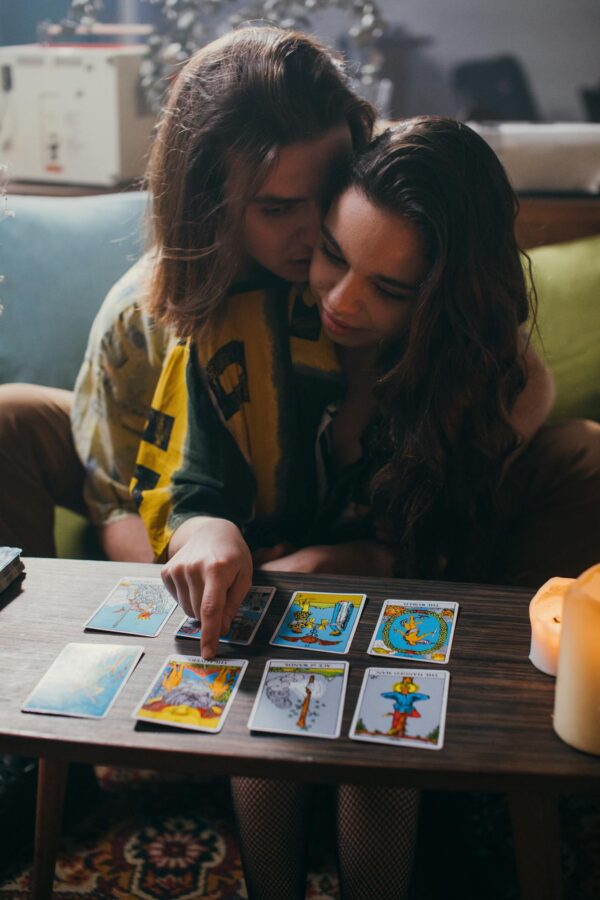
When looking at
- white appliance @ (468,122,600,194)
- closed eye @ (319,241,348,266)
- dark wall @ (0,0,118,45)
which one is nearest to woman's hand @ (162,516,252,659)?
closed eye @ (319,241,348,266)

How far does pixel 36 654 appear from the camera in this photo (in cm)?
102

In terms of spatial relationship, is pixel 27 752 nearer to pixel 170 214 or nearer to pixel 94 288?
pixel 170 214

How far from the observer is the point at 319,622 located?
1063 millimetres

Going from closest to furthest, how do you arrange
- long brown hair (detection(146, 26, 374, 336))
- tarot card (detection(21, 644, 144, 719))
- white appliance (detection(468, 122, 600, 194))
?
tarot card (detection(21, 644, 144, 719)) → long brown hair (detection(146, 26, 374, 336)) → white appliance (detection(468, 122, 600, 194))

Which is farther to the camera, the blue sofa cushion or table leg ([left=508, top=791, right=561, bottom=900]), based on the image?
the blue sofa cushion

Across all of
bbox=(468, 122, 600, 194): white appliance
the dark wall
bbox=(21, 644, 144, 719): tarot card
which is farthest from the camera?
the dark wall

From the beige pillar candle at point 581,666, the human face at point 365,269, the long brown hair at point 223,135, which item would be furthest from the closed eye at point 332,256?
the beige pillar candle at point 581,666

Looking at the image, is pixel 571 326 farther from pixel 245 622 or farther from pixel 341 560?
pixel 245 622

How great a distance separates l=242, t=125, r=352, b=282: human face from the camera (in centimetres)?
128

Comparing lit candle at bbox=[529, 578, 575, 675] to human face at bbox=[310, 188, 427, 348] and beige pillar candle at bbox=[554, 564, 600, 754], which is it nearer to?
beige pillar candle at bbox=[554, 564, 600, 754]

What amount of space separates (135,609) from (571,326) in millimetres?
1174

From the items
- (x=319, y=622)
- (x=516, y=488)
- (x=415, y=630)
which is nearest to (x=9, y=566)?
(x=319, y=622)

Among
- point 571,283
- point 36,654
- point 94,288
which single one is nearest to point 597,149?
point 571,283

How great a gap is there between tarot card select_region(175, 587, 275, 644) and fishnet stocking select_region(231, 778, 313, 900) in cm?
26
